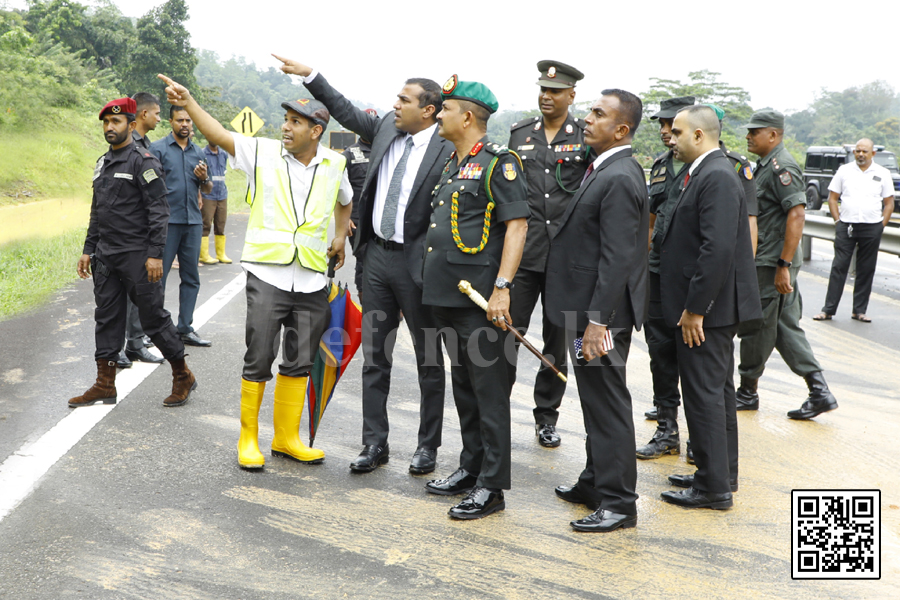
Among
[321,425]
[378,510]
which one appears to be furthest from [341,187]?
[378,510]

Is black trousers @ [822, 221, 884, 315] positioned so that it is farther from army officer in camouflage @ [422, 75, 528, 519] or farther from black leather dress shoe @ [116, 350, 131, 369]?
black leather dress shoe @ [116, 350, 131, 369]

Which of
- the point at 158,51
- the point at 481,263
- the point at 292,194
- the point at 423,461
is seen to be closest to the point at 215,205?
the point at 292,194

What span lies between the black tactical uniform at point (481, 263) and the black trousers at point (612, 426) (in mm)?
441

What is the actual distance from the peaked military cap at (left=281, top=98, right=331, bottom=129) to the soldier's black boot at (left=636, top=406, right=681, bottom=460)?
9.17 feet

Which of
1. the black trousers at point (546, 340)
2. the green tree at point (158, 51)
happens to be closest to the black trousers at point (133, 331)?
the black trousers at point (546, 340)

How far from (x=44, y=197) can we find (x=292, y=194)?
13981mm

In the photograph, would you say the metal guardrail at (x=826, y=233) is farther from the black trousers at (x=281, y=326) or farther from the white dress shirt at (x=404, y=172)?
the black trousers at (x=281, y=326)

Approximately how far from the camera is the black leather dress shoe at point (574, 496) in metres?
4.15

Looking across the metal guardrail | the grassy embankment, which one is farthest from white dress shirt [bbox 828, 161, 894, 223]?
the grassy embankment

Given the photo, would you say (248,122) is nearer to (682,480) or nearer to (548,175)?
(548,175)

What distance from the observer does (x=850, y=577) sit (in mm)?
3404

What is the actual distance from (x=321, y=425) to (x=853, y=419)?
12.6 ft

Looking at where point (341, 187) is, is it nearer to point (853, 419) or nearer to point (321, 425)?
point (321, 425)

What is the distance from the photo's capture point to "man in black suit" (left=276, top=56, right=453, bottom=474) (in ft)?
15.0
